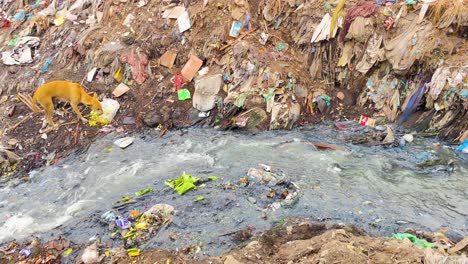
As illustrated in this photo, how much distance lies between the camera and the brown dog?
675 cm

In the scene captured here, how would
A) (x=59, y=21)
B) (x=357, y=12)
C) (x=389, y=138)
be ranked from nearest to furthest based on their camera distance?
(x=389, y=138)
(x=357, y=12)
(x=59, y=21)

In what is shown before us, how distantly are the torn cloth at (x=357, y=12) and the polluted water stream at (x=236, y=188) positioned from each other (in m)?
1.79

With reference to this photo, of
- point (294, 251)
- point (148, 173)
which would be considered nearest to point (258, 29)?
point (148, 173)

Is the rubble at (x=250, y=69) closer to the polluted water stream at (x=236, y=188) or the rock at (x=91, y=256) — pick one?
the polluted water stream at (x=236, y=188)

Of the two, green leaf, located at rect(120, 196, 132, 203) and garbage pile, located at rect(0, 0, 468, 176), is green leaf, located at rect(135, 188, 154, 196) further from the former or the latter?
garbage pile, located at rect(0, 0, 468, 176)

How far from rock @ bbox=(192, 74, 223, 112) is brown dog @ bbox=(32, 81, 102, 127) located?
5.42 ft

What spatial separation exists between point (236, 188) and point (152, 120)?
7.76ft

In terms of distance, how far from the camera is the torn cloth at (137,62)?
301 inches

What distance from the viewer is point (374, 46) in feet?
22.7

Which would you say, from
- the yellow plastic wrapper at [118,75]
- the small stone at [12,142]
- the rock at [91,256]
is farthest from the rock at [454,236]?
the small stone at [12,142]

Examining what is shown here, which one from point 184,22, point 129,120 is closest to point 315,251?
point 129,120

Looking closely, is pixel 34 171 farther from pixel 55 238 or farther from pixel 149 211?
pixel 149 211

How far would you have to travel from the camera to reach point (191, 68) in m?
7.52

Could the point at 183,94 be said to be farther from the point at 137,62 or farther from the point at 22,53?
the point at 22,53
